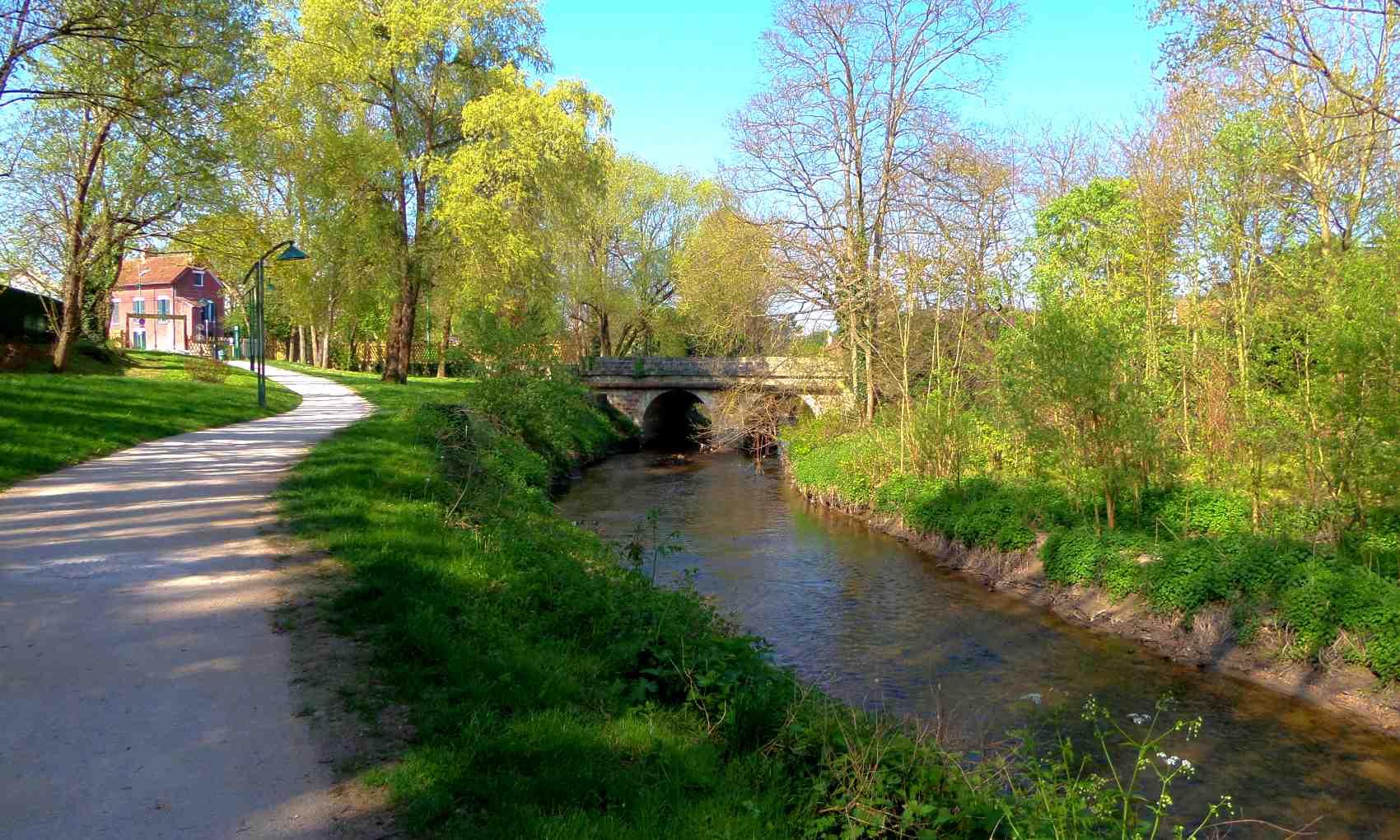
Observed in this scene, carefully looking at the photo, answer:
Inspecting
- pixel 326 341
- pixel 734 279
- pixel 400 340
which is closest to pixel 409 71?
pixel 400 340

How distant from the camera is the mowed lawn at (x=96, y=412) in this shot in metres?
10.7

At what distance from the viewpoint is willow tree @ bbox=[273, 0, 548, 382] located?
2689 centimetres

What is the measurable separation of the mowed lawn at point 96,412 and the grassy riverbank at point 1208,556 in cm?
1307

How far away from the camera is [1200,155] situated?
1460 cm

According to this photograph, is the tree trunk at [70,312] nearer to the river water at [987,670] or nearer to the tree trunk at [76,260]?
the tree trunk at [76,260]

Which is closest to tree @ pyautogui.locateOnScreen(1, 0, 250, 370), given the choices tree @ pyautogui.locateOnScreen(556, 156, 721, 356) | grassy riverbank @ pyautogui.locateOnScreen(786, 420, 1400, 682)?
grassy riverbank @ pyautogui.locateOnScreen(786, 420, 1400, 682)

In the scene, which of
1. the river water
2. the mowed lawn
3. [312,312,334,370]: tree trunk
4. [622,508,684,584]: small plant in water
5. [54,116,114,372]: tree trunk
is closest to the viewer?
the river water

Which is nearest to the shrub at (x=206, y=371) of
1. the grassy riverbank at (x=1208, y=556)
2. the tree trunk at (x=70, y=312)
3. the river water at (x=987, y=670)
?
the tree trunk at (x=70, y=312)

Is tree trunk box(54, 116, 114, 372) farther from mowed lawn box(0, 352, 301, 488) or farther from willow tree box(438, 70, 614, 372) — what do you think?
willow tree box(438, 70, 614, 372)

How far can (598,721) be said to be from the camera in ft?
17.2

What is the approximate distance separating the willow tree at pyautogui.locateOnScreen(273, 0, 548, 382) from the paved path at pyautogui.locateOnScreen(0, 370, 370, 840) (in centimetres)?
2139

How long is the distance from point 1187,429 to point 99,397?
18060 millimetres

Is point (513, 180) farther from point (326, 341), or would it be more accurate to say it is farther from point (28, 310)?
point (326, 341)

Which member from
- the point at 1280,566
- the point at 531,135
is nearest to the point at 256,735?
the point at 1280,566
